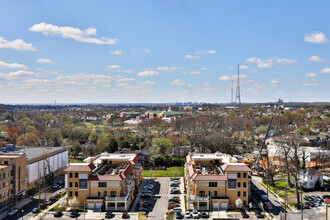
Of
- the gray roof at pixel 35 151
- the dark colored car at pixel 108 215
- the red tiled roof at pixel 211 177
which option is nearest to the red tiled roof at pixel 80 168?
the dark colored car at pixel 108 215

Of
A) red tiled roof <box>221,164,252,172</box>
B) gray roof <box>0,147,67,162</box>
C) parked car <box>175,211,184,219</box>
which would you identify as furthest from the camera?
gray roof <box>0,147,67,162</box>

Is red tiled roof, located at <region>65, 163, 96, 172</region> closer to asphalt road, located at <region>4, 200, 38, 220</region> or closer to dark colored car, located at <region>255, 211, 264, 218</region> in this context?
asphalt road, located at <region>4, 200, 38, 220</region>

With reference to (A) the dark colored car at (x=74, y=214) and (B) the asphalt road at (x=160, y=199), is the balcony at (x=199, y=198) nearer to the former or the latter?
(B) the asphalt road at (x=160, y=199)

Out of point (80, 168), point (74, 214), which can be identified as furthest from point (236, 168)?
point (74, 214)

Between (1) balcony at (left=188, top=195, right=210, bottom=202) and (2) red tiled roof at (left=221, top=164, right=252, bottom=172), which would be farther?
(2) red tiled roof at (left=221, top=164, right=252, bottom=172)

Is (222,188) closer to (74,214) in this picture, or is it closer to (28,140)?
(74,214)

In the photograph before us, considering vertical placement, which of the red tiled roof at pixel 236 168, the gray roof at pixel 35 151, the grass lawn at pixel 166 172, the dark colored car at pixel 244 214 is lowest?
the grass lawn at pixel 166 172

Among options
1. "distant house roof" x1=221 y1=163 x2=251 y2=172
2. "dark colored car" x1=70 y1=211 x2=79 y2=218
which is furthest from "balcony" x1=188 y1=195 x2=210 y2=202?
"dark colored car" x1=70 y1=211 x2=79 y2=218

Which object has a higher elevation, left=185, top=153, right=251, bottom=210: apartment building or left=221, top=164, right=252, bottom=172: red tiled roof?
left=221, top=164, right=252, bottom=172: red tiled roof
